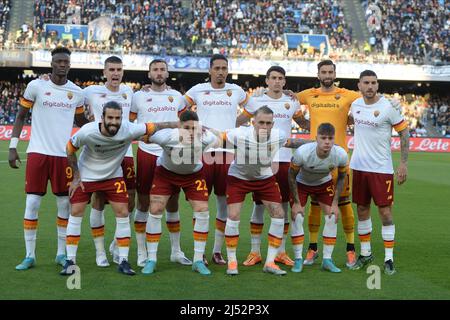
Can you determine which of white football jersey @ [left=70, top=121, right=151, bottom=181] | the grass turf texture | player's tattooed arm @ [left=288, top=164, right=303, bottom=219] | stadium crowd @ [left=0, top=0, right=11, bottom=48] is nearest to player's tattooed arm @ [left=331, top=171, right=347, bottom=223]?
player's tattooed arm @ [left=288, top=164, right=303, bottom=219]

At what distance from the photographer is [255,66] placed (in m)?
40.3

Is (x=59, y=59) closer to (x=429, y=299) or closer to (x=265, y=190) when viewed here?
(x=265, y=190)

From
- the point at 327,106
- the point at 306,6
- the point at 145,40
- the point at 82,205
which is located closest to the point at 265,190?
the point at 327,106

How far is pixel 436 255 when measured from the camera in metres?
10.0

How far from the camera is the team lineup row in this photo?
8.43m

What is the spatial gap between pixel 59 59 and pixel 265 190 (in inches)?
115

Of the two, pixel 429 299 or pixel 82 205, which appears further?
pixel 82 205

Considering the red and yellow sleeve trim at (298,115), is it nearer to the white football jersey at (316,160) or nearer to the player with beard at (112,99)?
the white football jersey at (316,160)

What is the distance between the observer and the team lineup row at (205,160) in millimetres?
8430

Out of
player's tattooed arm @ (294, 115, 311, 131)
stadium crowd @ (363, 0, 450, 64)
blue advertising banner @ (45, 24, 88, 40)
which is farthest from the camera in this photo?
stadium crowd @ (363, 0, 450, 64)

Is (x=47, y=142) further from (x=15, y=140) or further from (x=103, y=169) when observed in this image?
(x=103, y=169)

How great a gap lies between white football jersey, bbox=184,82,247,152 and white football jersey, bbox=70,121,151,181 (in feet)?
3.86

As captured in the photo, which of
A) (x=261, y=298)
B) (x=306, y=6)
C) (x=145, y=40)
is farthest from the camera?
(x=306, y=6)

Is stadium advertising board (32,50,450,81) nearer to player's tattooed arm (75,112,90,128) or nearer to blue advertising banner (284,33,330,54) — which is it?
blue advertising banner (284,33,330,54)
